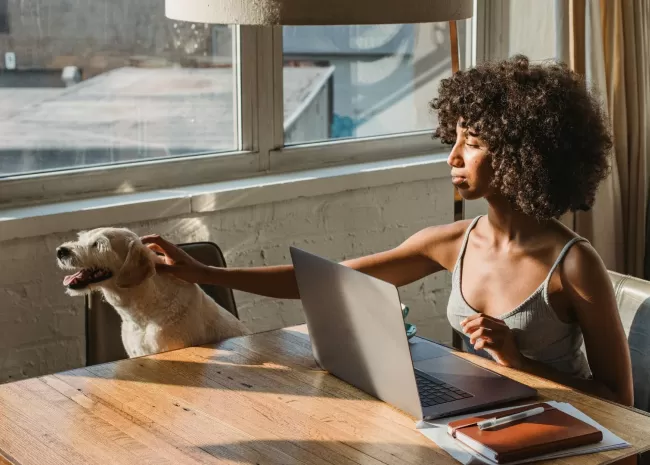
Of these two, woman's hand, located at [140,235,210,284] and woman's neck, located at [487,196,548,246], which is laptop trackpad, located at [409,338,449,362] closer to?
woman's neck, located at [487,196,548,246]

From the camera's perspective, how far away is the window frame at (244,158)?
108 inches

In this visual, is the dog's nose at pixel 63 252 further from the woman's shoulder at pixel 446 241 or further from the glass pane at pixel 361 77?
the glass pane at pixel 361 77

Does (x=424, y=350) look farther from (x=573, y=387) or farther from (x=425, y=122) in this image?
(x=425, y=122)

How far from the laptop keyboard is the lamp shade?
2.11ft

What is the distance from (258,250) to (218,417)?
137 cm

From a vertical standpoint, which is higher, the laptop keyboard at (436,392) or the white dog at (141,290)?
the white dog at (141,290)

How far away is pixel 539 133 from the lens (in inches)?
77.2

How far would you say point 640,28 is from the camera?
133 inches

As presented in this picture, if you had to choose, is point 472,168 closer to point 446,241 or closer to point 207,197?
point 446,241

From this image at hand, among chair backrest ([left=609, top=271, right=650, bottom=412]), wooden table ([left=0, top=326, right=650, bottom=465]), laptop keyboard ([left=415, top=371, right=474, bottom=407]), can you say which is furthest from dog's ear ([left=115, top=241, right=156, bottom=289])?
chair backrest ([left=609, top=271, right=650, bottom=412])

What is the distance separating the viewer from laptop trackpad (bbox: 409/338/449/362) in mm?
1907

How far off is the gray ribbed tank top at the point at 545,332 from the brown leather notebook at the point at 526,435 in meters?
0.41

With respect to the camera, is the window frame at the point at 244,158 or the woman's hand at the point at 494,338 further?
the window frame at the point at 244,158

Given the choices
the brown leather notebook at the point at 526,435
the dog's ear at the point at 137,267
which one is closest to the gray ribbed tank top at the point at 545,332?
the brown leather notebook at the point at 526,435
